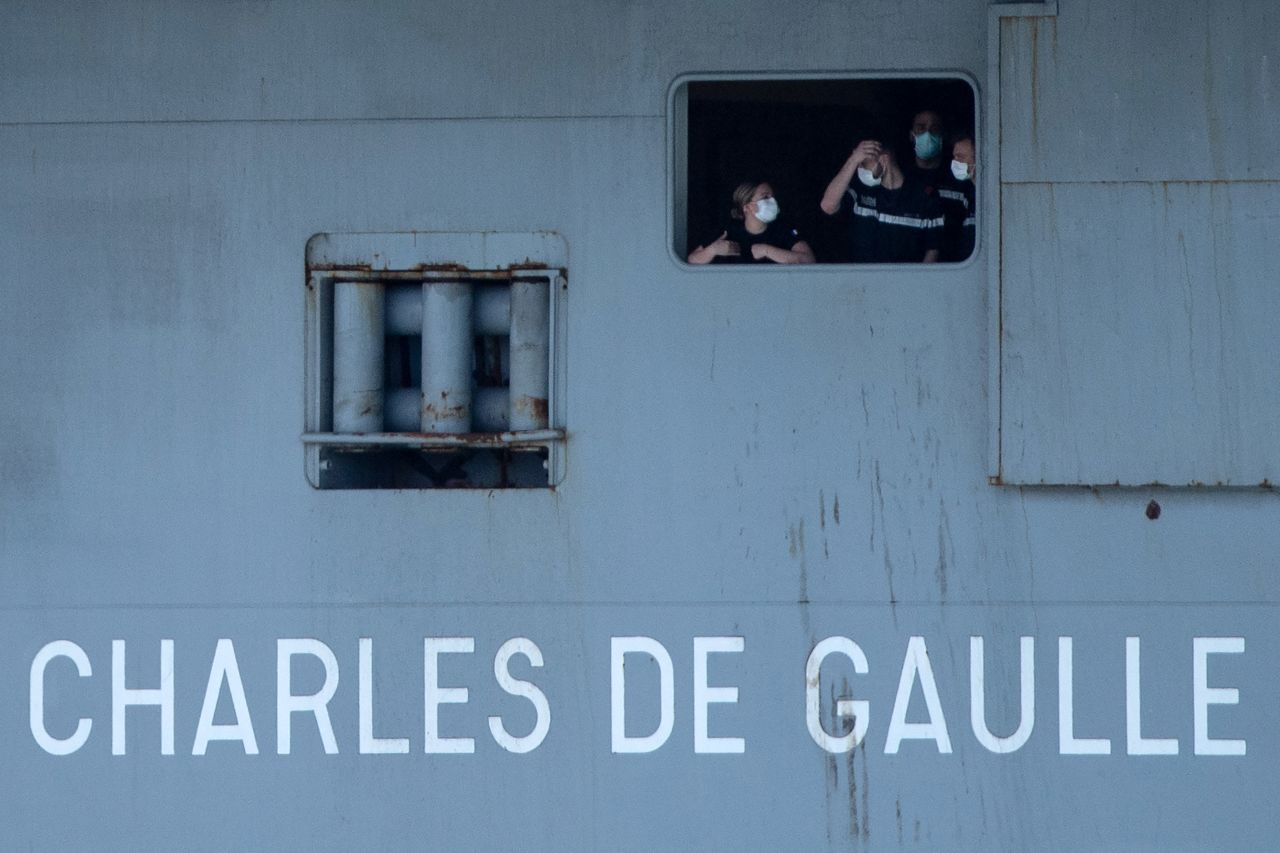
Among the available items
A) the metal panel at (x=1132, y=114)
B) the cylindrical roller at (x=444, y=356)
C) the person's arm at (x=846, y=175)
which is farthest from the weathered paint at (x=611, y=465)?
the person's arm at (x=846, y=175)

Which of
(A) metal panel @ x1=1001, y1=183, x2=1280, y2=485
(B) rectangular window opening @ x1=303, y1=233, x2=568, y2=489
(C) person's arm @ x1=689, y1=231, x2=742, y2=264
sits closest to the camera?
(A) metal panel @ x1=1001, y1=183, x2=1280, y2=485

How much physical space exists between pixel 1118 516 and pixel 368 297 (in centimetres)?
195

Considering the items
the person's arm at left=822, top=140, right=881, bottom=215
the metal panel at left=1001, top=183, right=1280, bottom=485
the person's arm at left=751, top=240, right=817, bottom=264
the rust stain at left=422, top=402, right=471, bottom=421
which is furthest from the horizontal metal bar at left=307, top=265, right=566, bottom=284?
the metal panel at left=1001, top=183, right=1280, bottom=485

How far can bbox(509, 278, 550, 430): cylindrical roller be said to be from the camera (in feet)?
11.1

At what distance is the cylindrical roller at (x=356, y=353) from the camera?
338cm

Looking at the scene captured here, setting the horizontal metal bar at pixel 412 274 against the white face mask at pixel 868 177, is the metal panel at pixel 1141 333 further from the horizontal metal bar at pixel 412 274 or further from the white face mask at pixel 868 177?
the horizontal metal bar at pixel 412 274

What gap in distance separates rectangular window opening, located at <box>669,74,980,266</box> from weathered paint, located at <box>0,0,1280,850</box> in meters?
0.21

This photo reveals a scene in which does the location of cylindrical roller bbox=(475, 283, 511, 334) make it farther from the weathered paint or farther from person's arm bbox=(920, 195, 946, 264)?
person's arm bbox=(920, 195, 946, 264)

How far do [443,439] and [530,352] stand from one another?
0.31 meters

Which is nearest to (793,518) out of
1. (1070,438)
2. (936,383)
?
(936,383)

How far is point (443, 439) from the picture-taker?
332 centimetres

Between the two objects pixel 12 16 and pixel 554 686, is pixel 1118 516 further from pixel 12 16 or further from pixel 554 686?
pixel 12 16

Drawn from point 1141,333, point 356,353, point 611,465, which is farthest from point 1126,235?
point 356,353

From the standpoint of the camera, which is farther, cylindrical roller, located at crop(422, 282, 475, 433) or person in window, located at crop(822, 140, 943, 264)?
person in window, located at crop(822, 140, 943, 264)
